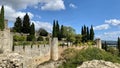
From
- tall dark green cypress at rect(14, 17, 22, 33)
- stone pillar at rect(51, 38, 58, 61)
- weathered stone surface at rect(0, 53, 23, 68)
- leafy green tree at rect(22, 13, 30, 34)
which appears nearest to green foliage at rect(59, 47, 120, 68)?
stone pillar at rect(51, 38, 58, 61)

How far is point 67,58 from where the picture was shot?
3206cm

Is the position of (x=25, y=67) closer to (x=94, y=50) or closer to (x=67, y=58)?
(x=67, y=58)

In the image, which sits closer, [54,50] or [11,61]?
[11,61]

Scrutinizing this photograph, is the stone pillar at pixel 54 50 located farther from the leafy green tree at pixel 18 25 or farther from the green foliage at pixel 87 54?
the leafy green tree at pixel 18 25

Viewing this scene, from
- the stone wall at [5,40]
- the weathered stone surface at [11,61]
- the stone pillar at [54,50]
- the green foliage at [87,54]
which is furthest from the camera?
the green foliage at [87,54]

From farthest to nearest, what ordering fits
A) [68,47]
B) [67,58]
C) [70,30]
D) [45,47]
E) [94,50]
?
[70,30], [94,50], [68,47], [67,58], [45,47]

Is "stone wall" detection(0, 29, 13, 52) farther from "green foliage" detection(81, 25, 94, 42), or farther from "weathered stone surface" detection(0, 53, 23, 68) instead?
"green foliage" detection(81, 25, 94, 42)

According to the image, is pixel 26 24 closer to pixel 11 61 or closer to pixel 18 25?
pixel 18 25

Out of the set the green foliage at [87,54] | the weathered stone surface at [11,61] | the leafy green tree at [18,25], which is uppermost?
the leafy green tree at [18,25]

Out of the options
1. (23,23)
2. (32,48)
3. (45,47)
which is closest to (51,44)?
(45,47)

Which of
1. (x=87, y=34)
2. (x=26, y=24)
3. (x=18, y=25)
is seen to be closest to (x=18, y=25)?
(x=18, y=25)

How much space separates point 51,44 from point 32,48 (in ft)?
13.2

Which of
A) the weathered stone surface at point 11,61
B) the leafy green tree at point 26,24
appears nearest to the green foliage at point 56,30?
the leafy green tree at point 26,24

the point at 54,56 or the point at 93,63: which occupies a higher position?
the point at 93,63
